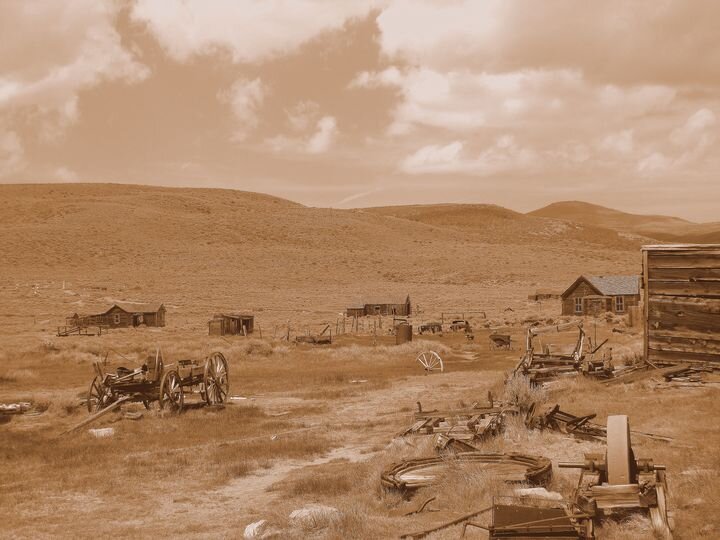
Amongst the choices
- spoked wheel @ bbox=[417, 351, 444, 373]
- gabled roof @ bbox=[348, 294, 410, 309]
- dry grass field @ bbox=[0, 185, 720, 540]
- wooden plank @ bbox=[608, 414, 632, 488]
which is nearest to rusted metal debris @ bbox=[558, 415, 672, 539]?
wooden plank @ bbox=[608, 414, 632, 488]

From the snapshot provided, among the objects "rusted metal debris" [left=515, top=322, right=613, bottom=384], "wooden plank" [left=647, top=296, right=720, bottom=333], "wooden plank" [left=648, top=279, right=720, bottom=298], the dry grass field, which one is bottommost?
the dry grass field

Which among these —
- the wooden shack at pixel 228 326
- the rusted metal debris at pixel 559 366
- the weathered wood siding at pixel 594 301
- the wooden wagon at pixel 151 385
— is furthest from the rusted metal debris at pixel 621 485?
the weathered wood siding at pixel 594 301

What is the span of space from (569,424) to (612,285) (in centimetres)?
3648

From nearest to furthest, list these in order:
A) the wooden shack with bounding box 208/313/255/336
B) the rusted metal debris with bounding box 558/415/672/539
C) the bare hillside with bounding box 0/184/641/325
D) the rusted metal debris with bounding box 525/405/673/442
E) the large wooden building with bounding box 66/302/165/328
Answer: the rusted metal debris with bounding box 558/415/672/539 < the rusted metal debris with bounding box 525/405/673/442 < the wooden shack with bounding box 208/313/255/336 < the large wooden building with bounding box 66/302/165/328 < the bare hillside with bounding box 0/184/641/325

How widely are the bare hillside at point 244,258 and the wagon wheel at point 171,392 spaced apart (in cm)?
3115

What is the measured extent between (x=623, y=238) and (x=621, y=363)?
136m

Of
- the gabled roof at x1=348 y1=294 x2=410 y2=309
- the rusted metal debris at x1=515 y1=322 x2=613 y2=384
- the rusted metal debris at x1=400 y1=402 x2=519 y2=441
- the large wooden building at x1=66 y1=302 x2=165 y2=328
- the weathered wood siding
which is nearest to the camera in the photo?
the rusted metal debris at x1=400 y1=402 x2=519 y2=441

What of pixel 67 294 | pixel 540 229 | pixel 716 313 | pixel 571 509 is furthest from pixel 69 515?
pixel 540 229

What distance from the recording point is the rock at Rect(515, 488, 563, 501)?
8.83 meters

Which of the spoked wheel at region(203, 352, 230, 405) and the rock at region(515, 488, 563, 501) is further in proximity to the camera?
the spoked wheel at region(203, 352, 230, 405)

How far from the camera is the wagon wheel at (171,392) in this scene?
56.8 ft

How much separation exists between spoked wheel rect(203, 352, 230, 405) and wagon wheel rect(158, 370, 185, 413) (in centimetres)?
63

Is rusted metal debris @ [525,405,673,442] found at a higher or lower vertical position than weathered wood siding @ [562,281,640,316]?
lower

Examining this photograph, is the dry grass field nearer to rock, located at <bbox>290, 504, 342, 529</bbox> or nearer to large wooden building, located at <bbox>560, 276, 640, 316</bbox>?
rock, located at <bbox>290, 504, 342, 529</bbox>
